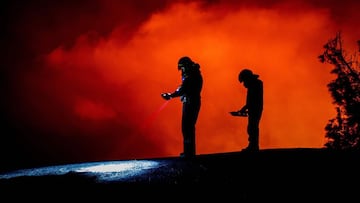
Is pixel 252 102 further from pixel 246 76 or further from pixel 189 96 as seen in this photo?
pixel 189 96

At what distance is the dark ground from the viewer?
4.97 meters

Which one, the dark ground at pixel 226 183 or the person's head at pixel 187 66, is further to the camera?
the person's head at pixel 187 66

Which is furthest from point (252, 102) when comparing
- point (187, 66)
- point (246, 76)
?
point (187, 66)

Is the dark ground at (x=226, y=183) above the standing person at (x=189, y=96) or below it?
below

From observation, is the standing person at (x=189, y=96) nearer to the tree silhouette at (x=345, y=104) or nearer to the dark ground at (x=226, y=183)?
the dark ground at (x=226, y=183)

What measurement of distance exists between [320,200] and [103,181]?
390cm

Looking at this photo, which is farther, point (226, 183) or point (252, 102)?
point (252, 102)

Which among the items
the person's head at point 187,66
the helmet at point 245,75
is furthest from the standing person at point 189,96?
the helmet at point 245,75

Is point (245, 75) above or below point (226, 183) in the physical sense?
above

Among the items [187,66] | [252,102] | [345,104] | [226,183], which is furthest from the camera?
[345,104]

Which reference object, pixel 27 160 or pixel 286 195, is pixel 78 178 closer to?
pixel 286 195

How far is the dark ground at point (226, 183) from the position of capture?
4.97 m

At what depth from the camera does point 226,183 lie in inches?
219

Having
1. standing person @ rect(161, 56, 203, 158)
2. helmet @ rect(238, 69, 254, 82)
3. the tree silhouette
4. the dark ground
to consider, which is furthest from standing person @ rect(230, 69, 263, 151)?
the tree silhouette
